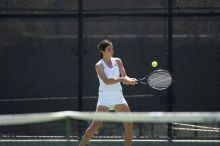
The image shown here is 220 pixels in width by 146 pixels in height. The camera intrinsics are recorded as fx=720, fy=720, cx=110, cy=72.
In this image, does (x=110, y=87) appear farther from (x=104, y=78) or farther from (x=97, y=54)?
(x=97, y=54)

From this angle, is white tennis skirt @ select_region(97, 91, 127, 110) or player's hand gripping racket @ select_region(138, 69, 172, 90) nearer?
white tennis skirt @ select_region(97, 91, 127, 110)

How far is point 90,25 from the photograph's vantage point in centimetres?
934

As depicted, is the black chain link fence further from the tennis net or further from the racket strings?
the racket strings

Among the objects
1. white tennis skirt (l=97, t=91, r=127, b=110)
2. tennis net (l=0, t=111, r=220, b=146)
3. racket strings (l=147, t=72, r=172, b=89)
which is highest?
racket strings (l=147, t=72, r=172, b=89)

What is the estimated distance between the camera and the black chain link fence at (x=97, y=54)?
926 centimetres

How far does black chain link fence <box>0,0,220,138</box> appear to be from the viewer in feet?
30.4

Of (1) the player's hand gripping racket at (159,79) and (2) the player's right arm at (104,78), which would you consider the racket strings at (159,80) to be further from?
(2) the player's right arm at (104,78)

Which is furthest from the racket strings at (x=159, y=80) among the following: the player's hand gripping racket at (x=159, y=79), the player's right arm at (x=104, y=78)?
the player's right arm at (x=104, y=78)

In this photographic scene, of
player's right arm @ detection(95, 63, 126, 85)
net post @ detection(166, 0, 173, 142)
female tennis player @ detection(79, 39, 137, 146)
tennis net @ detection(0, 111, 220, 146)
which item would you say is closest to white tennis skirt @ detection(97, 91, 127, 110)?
female tennis player @ detection(79, 39, 137, 146)

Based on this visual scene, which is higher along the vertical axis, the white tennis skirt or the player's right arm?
the player's right arm

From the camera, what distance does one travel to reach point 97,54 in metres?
9.41

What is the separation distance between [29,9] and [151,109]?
2.05 m

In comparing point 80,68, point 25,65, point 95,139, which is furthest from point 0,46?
point 95,139

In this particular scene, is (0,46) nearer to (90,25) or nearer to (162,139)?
(90,25)
